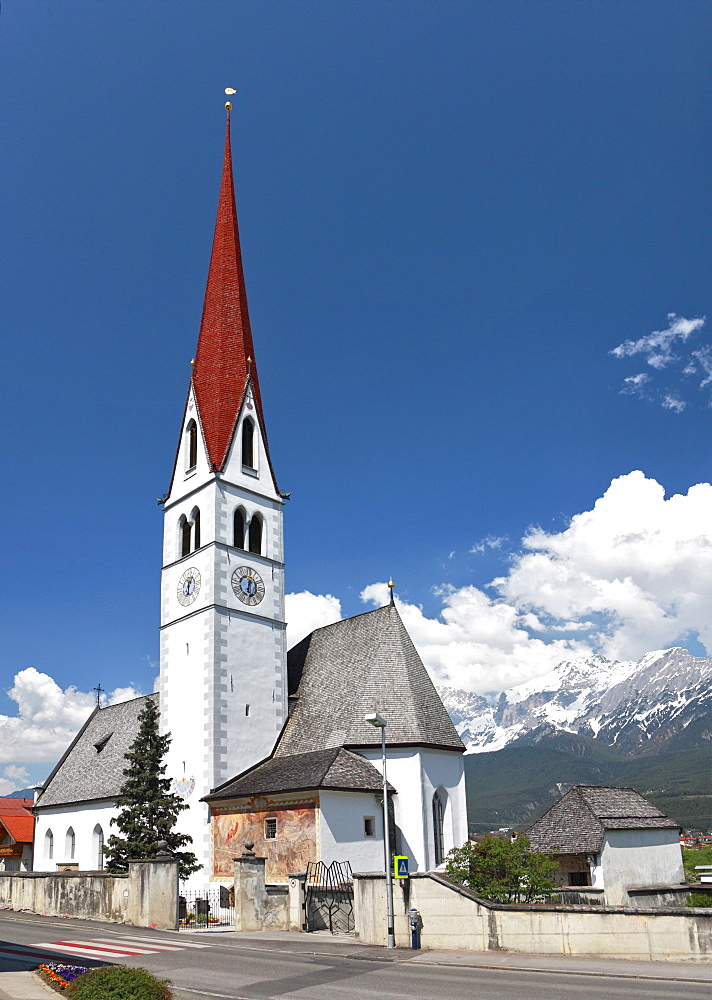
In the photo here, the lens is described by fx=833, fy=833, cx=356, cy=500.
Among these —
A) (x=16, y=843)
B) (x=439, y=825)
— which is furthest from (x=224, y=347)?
(x=16, y=843)

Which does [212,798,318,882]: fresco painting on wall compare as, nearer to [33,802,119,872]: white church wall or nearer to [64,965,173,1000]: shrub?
[33,802,119,872]: white church wall

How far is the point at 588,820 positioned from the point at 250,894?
15.2 meters

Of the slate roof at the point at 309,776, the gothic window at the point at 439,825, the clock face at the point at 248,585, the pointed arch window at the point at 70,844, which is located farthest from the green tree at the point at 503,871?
the pointed arch window at the point at 70,844

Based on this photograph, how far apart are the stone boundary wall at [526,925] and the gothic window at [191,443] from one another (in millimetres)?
24519

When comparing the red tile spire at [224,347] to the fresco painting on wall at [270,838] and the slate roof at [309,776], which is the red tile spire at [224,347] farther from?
the fresco painting on wall at [270,838]

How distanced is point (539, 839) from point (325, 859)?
10062 mm

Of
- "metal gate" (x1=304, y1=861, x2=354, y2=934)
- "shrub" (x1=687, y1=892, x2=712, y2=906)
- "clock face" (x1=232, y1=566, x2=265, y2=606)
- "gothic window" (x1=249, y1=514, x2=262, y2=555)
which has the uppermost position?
"gothic window" (x1=249, y1=514, x2=262, y2=555)

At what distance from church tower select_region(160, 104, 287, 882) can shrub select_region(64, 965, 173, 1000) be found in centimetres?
2113

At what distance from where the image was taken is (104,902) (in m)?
27.8

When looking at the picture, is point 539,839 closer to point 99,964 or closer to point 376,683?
point 376,683

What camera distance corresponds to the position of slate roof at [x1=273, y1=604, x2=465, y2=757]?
33.5 metres

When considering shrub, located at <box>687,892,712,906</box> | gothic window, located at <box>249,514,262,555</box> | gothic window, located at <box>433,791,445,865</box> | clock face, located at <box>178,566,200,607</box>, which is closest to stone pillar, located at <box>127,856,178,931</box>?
gothic window, located at <box>433,791,445,865</box>

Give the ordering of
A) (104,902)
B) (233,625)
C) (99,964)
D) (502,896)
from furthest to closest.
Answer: (233,625)
(104,902)
(502,896)
(99,964)

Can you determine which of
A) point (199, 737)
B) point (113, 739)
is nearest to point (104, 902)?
point (199, 737)
